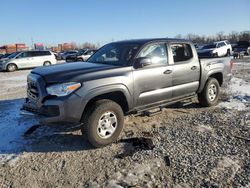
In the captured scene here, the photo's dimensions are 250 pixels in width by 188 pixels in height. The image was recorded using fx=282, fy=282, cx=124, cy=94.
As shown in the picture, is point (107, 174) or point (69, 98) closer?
point (107, 174)

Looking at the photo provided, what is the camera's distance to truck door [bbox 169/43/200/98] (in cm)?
617

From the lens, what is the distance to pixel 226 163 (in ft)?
13.7

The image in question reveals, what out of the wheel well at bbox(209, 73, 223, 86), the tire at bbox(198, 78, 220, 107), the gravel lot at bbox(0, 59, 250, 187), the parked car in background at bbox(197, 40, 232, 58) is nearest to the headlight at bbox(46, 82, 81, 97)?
the gravel lot at bbox(0, 59, 250, 187)

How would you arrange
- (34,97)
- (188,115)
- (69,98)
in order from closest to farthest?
(69,98), (34,97), (188,115)

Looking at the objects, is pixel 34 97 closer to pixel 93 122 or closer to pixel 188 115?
pixel 93 122

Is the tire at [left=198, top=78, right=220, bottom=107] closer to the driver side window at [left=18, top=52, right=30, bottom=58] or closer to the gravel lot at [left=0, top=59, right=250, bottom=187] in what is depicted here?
the gravel lot at [left=0, top=59, right=250, bottom=187]

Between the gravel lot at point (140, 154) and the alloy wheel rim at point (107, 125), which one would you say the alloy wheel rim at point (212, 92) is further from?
the alloy wheel rim at point (107, 125)

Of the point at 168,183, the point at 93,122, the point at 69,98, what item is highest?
the point at 69,98

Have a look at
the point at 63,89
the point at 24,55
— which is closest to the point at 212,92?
the point at 63,89

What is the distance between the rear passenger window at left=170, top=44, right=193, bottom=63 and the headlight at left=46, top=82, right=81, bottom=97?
263 cm

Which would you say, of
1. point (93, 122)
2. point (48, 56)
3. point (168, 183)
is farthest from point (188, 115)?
point (48, 56)

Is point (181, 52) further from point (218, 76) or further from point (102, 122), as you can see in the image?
point (102, 122)

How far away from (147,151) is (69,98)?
1549mm

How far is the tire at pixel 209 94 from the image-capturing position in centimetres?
725
